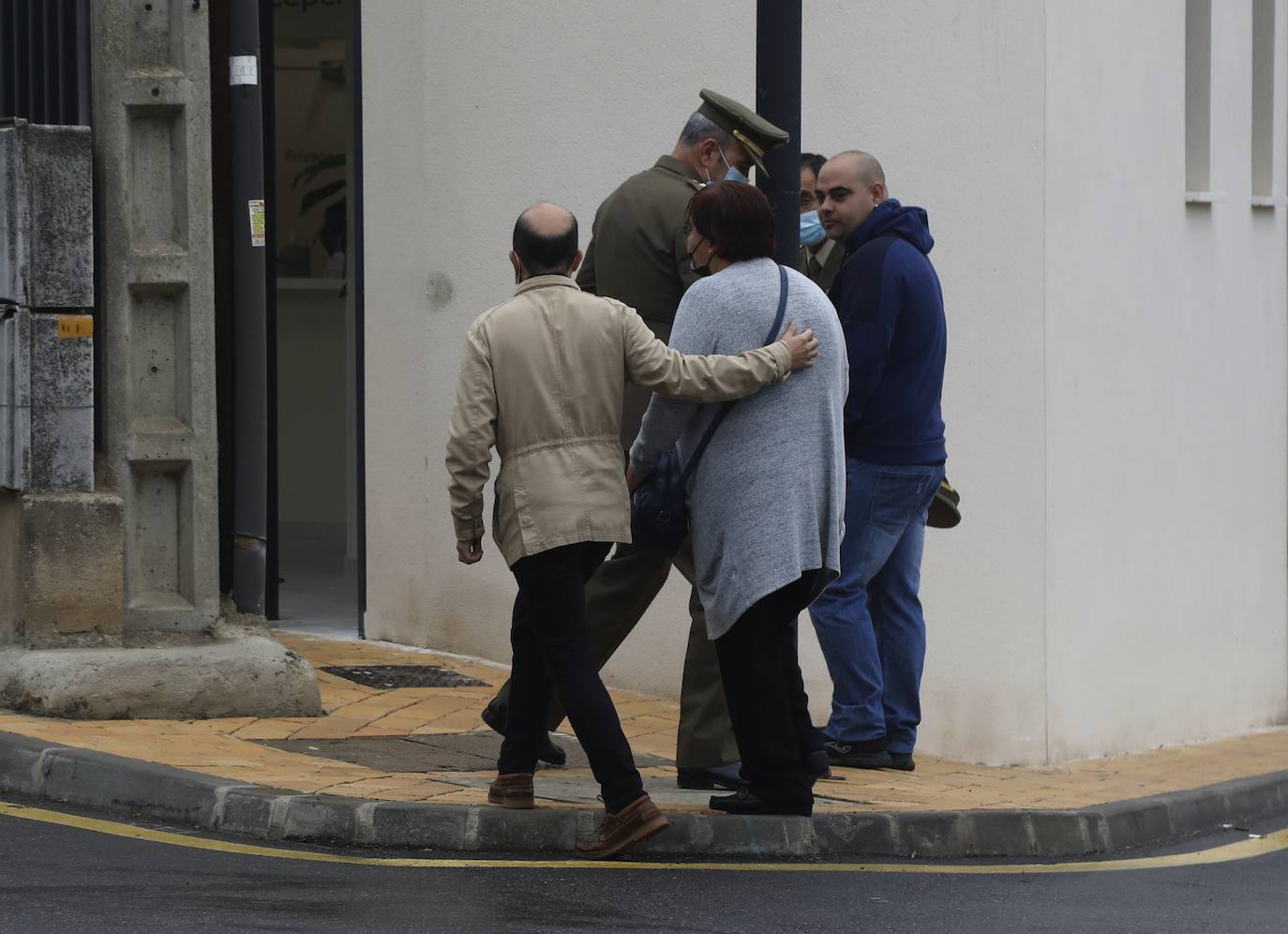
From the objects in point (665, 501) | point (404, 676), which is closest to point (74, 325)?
point (404, 676)

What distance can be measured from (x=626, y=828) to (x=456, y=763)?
137 cm

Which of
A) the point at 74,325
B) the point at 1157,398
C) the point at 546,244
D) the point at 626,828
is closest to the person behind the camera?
the point at 626,828

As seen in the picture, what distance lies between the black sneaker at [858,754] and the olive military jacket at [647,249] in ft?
4.37

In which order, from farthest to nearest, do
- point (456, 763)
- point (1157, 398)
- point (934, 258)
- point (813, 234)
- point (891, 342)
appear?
point (1157, 398)
point (934, 258)
point (813, 234)
point (891, 342)
point (456, 763)

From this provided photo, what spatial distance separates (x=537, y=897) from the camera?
5.73m

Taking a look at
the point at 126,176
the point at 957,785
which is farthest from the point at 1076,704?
the point at 126,176

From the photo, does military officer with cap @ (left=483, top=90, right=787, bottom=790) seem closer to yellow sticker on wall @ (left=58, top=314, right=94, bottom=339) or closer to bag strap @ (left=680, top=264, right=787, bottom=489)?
bag strap @ (left=680, top=264, right=787, bottom=489)

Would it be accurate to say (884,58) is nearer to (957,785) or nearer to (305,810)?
(957,785)

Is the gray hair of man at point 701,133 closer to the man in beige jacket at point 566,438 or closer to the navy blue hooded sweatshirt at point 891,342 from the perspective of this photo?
the navy blue hooded sweatshirt at point 891,342

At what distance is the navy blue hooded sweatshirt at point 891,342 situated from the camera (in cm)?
759

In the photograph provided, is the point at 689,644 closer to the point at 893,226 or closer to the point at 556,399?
the point at 556,399

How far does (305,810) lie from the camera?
6469 mm

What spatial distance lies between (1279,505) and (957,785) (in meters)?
3.73

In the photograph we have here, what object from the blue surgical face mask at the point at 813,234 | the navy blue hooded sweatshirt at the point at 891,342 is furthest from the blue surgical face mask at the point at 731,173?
the blue surgical face mask at the point at 813,234
